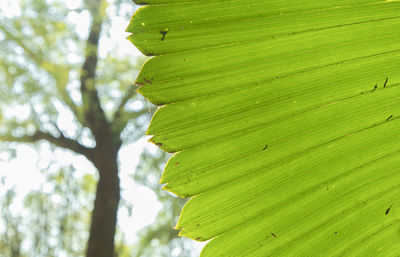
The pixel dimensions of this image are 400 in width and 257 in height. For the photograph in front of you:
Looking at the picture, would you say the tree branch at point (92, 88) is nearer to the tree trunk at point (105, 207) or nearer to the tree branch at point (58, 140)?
the tree branch at point (58, 140)

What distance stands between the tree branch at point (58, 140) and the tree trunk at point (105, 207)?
1.24 ft

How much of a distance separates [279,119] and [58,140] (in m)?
7.45

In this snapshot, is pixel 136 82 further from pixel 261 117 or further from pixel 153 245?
pixel 153 245

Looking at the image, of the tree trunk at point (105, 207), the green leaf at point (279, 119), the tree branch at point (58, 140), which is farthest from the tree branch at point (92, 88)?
the green leaf at point (279, 119)

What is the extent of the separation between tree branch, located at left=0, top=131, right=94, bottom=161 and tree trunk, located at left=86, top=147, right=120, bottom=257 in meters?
0.38

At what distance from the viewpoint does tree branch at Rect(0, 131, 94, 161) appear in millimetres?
7188

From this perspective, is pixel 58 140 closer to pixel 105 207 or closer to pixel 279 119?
pixel 105 207

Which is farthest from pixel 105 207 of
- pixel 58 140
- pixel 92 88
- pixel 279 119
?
pixel 279 119

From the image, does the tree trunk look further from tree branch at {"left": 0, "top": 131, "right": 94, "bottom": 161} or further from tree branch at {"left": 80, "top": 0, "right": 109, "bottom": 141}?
tree branch at {"left": 80, "top": 0, "right": 109, "bottom": 141}

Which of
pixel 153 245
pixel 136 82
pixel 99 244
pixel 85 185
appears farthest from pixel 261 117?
pixel 153 245

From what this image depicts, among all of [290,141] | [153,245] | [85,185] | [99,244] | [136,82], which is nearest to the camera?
[136,82]

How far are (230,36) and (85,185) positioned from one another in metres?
9.13

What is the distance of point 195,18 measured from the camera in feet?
1.12

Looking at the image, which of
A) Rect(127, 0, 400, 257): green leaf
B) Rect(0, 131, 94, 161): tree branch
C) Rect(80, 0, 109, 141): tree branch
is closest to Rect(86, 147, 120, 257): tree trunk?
Rect(0, 131, 94, 161): tree branch
